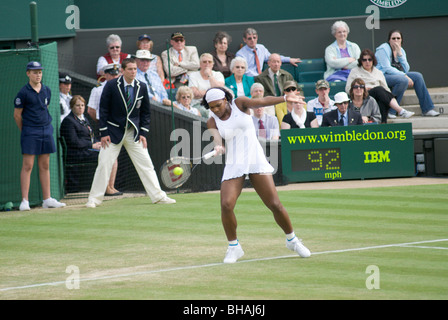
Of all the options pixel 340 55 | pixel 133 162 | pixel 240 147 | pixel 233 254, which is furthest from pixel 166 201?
pixel 340 55

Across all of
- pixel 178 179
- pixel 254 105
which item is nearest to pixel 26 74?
pixel 178 179

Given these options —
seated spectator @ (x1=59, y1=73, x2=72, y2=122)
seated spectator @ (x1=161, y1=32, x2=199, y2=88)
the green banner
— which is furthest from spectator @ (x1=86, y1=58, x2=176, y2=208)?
seated spectator @ (x1=161, y1=32, x2=199, y2=88)

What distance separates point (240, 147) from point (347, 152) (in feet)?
22.1

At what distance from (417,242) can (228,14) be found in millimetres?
11441

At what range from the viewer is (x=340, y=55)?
58.1 ft

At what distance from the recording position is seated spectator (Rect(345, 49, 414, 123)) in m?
16.4

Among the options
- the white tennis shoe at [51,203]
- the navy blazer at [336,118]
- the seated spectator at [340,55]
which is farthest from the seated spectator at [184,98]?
the seated spectator at [340,55]

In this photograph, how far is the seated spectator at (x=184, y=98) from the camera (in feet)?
49.6

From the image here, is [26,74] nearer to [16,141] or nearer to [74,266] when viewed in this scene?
[16,141]

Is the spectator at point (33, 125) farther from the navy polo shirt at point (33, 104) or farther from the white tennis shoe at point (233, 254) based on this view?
the white tennis shoe at point (233, 254)

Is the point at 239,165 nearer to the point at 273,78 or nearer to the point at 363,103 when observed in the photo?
the point at 363,103

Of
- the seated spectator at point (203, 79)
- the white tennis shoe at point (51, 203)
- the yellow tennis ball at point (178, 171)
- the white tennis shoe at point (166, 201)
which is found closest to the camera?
the yellow tennis ball at point (178, 171)

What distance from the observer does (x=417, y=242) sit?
29.8ft

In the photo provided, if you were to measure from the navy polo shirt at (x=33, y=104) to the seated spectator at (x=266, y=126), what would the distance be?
4.01 meters
